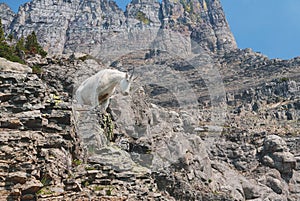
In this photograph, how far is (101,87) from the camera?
16.8m

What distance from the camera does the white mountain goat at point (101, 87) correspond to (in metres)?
16.8

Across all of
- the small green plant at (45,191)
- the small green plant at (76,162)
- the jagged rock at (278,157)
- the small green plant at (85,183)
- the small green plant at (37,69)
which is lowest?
the small green plant at (45,191)

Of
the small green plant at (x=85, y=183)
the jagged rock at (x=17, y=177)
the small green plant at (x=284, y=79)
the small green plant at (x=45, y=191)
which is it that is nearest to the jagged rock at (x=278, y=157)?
the small green plant at (x=85, y=183)

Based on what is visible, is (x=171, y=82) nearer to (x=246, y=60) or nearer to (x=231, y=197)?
(x=246, y=60)

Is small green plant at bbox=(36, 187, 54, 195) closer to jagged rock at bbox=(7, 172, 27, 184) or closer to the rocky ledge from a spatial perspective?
the rocky ledge

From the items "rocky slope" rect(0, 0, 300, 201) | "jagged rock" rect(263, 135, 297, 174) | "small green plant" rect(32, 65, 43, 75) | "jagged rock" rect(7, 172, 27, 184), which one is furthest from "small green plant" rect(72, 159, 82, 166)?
"jagged rock" rect(263, 135, 297, 174)

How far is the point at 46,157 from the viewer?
10.3m

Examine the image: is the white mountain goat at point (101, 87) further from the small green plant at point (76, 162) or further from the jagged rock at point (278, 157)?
the jagged rock at point (278, 157)

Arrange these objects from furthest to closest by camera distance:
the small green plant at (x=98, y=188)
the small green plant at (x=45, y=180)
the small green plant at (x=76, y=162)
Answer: the small green plant at (x=76, y=162)
the small green plant at (x=98, y=188)
the small green plant at (x=45, y=180)

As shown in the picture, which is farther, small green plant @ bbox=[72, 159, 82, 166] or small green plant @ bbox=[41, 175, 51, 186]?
small green plant @ bbox=[72, 159, 82, 166]

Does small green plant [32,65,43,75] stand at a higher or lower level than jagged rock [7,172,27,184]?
higher

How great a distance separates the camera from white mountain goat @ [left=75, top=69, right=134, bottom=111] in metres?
16.8

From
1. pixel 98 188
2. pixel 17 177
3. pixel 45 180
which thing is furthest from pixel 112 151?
pixel 17 177

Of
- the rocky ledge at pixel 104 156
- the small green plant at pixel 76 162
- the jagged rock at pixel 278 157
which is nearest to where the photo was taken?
the rocky ledge at pixel 104 156
